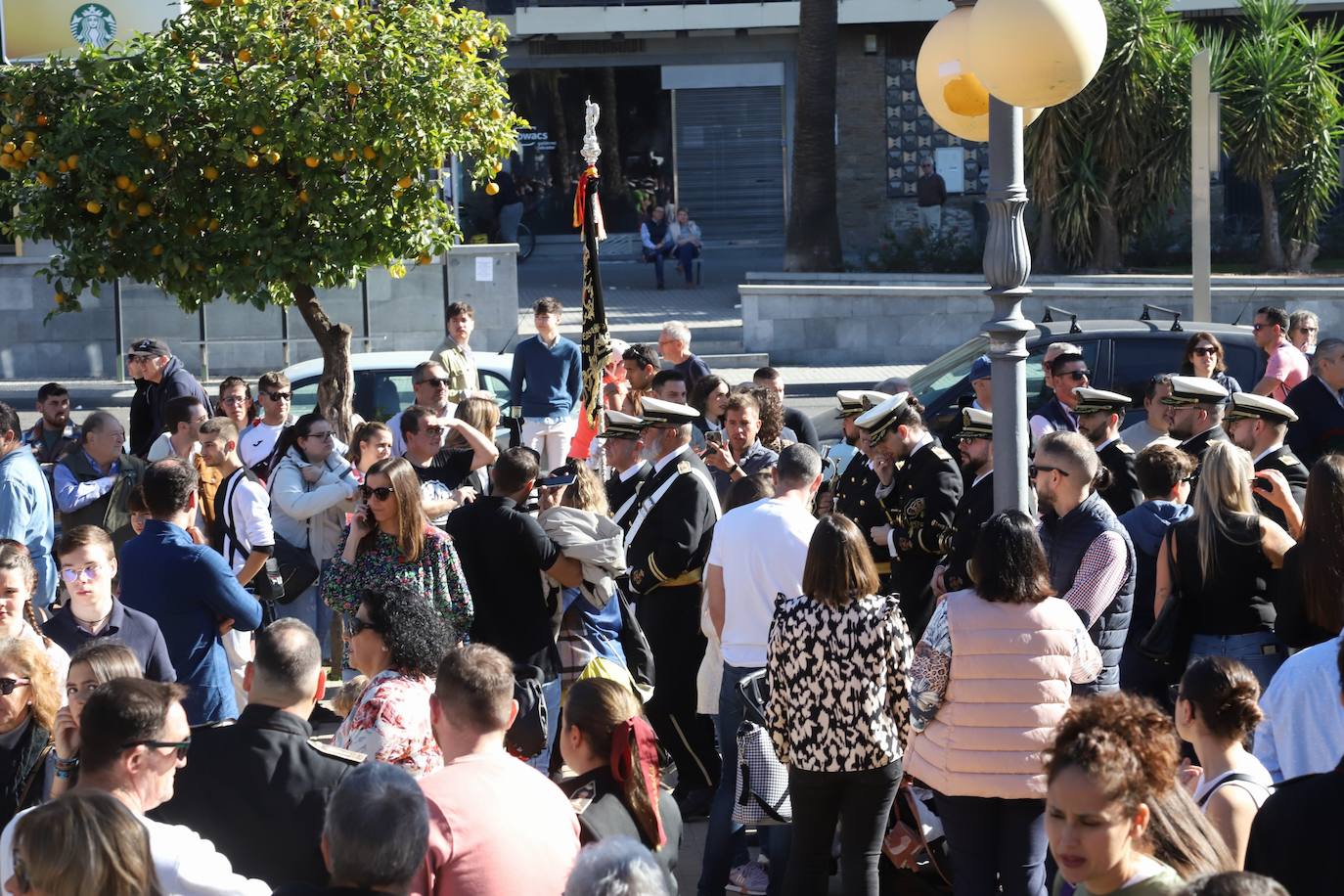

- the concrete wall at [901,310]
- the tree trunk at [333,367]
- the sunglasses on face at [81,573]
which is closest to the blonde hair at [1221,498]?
Answer: the sunglasses on face at [81,573]

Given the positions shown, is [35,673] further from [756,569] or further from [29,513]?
[29,513]

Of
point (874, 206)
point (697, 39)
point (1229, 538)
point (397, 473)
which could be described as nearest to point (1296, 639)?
point (1229, 538)

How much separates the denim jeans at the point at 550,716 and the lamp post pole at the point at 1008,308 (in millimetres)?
2254

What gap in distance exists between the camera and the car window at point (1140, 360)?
39.0 feet

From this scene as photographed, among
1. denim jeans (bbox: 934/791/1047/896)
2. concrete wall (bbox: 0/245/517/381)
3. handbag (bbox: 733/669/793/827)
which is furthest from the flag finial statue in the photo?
concrete wall (bbox: 0/245/517/381)

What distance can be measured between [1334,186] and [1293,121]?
1.37m

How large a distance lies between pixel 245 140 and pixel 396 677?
653 cm

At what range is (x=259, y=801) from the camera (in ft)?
14.3

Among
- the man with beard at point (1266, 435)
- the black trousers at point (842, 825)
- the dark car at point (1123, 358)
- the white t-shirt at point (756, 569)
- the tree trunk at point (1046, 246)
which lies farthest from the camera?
the tree trunk at point (1046, 246)

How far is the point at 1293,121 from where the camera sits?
78.4ft

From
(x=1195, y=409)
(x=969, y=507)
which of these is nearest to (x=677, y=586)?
(x=969, y=507)

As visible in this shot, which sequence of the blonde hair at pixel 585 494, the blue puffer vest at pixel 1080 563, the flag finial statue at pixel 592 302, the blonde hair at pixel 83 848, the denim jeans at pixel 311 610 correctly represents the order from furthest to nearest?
the flag finial statue at pixel 592 302
the denim jeans at pixel 311 610
the blonde hair at pixel 585 494
the blue puffer vest at pixel 1080 563
the blonde hair at pixel 83 848

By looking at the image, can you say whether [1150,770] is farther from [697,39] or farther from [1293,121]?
[697,39]

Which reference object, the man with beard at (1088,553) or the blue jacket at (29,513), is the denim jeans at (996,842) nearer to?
the man with beard at (1088,553)
